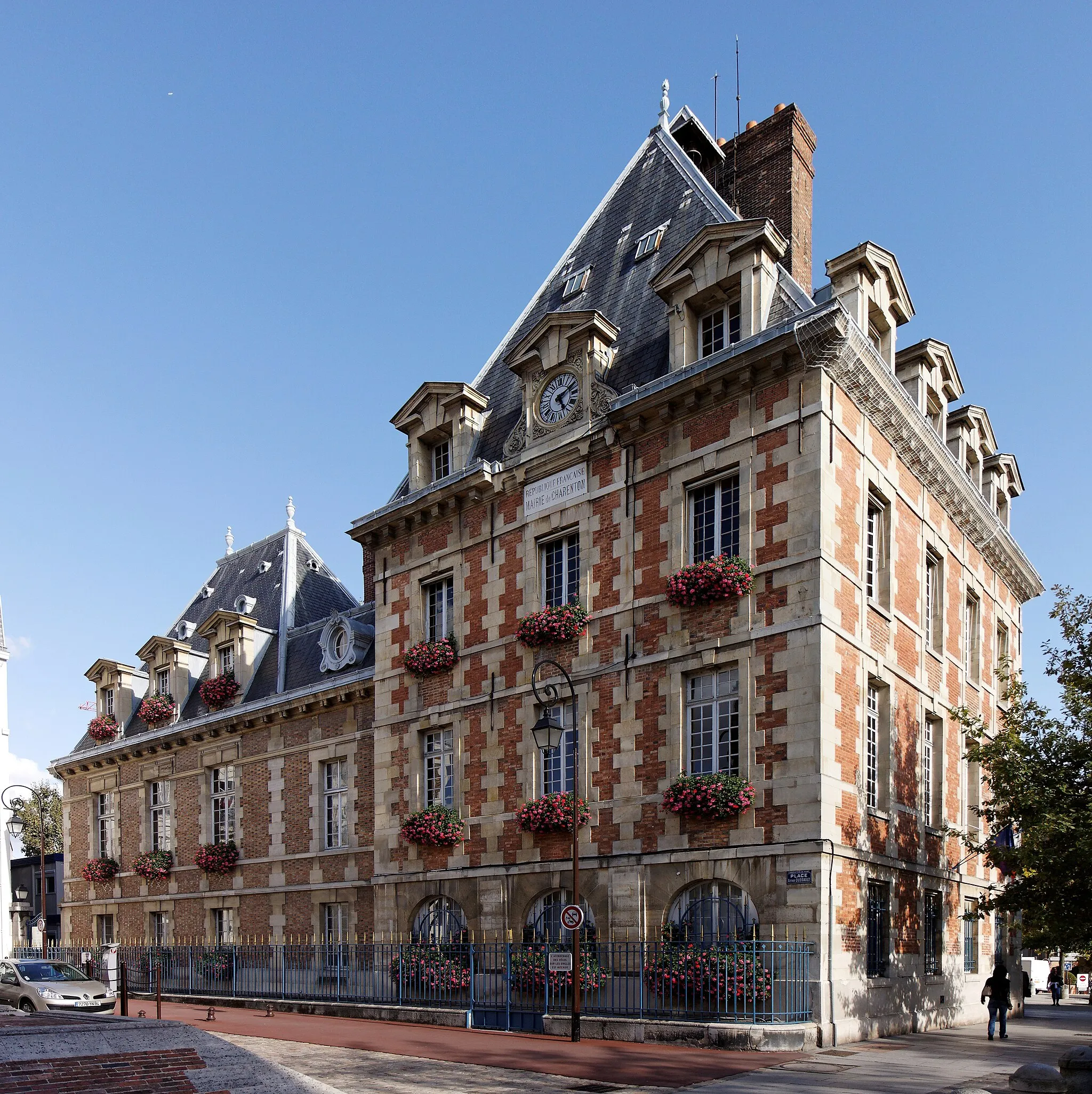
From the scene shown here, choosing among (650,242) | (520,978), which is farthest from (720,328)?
(520,978)

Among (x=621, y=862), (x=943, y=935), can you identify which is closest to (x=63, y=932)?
(x=621, y=862)

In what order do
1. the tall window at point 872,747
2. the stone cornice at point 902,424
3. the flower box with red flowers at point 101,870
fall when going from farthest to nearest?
the flower box with red flowers at point 101,870
the tall window at point 872,747
the stone cornice at point 902,424

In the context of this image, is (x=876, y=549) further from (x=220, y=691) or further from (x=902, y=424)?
(x=220, y=691)

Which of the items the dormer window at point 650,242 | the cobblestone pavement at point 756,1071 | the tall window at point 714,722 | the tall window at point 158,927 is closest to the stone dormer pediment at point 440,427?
the dormer window at point 650,242

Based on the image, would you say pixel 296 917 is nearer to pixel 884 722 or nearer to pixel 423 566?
pixel 423 566

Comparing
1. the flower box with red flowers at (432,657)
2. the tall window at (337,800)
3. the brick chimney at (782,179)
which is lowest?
the tall window at (337,800)

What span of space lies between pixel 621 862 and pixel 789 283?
10.2 metres

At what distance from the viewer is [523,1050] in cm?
1642

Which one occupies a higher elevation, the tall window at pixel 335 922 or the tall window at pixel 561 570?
the tall window at pixel 561 570

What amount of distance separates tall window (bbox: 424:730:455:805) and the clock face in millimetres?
6558

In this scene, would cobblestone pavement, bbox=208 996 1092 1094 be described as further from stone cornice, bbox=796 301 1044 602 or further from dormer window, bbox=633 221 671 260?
dormer window, bbox=633 221 671 260

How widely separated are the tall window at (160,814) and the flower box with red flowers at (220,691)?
3.16 meters

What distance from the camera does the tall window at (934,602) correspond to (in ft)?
72.6

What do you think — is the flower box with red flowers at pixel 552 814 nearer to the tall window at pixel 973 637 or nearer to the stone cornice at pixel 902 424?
the stone cornice at pixel 902 424
